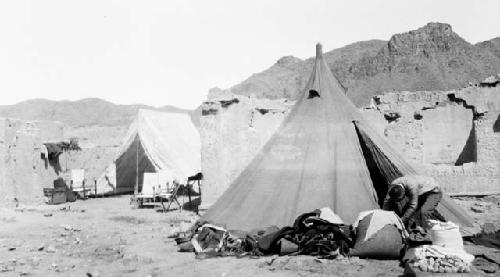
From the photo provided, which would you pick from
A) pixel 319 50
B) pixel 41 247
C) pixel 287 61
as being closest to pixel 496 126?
pixel 319 50

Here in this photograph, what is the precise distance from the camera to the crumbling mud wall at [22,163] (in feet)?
44.1

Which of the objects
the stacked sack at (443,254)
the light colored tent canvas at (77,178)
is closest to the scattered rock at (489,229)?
the stacked sack at (443,254)

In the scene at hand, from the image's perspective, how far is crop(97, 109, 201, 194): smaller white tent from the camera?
628 inches

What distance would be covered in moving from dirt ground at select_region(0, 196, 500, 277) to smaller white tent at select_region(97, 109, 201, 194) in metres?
3.89

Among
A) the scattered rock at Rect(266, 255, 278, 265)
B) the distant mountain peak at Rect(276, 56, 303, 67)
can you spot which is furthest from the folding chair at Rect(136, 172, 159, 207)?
the distant mountain peak at Rect(276, 56, 303, 67)

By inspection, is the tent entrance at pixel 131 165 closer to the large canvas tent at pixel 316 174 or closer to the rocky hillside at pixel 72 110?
the large canvas tent at pixel 316 174

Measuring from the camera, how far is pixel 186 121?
18812mm

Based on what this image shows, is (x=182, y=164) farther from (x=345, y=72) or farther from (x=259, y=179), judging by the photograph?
(x=345, y=72)

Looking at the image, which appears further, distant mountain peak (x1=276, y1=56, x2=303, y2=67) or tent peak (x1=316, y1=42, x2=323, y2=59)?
distant mountain peak (x1=276, y1=56, x2=303, y2=67)

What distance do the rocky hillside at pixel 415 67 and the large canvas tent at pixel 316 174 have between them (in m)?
39.8

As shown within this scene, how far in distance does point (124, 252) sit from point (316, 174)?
3222 mm

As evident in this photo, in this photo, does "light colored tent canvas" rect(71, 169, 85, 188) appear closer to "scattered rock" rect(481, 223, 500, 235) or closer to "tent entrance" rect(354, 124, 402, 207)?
"tent entrance" rect(354, 124, 402, 207)

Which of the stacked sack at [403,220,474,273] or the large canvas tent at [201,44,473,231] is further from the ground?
the large canvas tent at [201,44,473,231]

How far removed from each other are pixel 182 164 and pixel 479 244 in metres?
11.4
